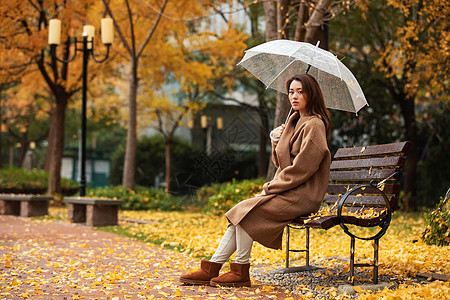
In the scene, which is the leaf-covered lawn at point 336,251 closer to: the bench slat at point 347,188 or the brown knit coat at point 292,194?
the brown knit coat at point 292,194

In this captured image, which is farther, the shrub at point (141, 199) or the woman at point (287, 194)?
the shrub at point (141, 199)

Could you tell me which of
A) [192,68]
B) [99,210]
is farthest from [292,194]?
[192,68]

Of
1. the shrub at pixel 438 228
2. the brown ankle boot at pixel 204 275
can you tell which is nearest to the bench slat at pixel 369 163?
the shrub at pixel 438 228

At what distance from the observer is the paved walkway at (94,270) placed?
404cm

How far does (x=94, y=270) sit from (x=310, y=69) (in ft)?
9.25

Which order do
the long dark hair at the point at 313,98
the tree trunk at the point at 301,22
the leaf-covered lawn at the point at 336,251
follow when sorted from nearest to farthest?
the leaf-covered lawn at the point at 336,251
the long dark hair at the point at 313,98
the tree trunk at the point at 301,22

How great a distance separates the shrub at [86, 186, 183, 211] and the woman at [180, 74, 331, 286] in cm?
978

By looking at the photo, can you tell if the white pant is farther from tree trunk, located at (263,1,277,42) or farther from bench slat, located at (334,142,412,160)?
tree trunk, located at (263,1,277,42)

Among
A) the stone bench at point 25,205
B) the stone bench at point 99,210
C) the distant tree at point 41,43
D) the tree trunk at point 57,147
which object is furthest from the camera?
the tree trunk at point 57,147

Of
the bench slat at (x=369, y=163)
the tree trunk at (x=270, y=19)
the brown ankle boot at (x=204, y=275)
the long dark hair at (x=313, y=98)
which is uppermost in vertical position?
the tree trunk at (x=270, y=19)

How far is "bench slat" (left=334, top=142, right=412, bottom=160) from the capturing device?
169 inches

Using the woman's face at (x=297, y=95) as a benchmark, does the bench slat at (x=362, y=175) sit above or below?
below

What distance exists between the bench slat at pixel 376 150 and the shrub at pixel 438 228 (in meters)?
1.38

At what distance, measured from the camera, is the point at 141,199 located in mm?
14125
